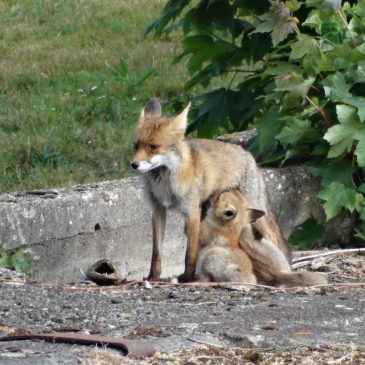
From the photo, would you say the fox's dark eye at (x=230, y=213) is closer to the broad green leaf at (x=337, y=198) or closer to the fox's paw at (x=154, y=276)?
the fox's paw at (x=154, y=276)

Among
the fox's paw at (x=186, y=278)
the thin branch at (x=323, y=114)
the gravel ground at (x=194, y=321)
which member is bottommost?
the gravel ground at (x=194, y=321)

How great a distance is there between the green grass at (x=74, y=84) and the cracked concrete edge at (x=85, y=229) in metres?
3.06

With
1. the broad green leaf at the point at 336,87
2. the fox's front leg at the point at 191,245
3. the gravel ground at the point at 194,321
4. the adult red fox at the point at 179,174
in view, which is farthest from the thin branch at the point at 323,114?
the gravel ground at the point at 194,321

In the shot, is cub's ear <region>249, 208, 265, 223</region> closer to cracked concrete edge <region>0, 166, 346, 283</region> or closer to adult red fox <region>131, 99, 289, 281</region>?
adult red fox <region>131, 99, 289, 281</region>

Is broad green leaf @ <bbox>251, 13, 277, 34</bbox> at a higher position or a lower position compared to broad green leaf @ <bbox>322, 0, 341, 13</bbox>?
lower

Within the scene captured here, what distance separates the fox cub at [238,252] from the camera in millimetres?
8273

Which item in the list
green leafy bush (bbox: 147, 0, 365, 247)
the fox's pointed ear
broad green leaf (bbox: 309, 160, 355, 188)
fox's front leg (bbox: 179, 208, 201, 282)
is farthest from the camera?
broad green leaf (bbox: 309, 160, 355, 188)

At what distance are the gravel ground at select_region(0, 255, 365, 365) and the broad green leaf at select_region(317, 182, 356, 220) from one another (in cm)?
123

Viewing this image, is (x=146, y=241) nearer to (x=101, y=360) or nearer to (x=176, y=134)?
(x=176, y=134)

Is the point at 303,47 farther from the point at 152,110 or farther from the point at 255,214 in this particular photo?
the point at 255,214

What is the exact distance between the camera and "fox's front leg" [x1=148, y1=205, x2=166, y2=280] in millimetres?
8688

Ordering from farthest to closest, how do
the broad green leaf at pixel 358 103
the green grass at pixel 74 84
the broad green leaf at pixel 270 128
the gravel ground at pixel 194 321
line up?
the green grass at pixel 74 84
the broad green leaf at pixel 270 128
the broad green leaf at pixel 358 103
the gravel ground at pixel 194 321

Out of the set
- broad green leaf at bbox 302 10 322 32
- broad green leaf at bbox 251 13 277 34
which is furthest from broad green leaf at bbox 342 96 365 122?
broad green leaf at bbox 251 13 277 34

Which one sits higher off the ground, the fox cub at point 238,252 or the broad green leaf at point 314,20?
the broad green leaf at point 314,20
